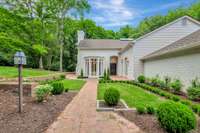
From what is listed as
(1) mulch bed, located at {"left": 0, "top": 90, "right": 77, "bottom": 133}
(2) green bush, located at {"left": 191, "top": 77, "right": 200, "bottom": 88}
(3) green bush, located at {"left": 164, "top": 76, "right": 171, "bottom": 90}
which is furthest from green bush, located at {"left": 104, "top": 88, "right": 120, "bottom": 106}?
(3) green bush, located at {"left": 164, "top": 76, "right": 171, "bottom": 90}

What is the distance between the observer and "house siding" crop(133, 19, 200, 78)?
1966 centimetres

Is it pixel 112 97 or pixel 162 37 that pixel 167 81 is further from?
pixel 112 97

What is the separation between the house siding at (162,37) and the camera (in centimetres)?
1966


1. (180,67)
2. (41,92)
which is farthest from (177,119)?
(180,67)

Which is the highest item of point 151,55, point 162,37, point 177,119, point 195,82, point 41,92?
point 162,37

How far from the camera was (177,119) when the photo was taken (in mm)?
Answer: 4520

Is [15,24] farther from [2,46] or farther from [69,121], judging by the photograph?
[69,121]

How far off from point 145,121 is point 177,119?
1219 millimetres

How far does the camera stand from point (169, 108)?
15.6 feet

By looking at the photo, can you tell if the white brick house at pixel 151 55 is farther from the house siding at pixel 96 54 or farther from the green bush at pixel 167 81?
the green bush at pixel 167 81

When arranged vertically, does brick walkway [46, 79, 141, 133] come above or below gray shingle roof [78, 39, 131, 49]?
below

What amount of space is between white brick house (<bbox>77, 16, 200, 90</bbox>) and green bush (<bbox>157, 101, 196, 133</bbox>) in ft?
20.4

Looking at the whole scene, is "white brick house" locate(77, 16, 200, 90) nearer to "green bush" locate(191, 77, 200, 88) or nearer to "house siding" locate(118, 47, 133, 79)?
"house siding" locate(118, 47, 133, 79)

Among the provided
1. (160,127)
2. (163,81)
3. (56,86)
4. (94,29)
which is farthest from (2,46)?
(94,29)
